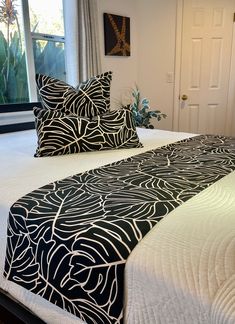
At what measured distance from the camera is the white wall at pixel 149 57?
11.9ft

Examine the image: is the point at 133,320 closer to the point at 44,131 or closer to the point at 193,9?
the point at 44,131

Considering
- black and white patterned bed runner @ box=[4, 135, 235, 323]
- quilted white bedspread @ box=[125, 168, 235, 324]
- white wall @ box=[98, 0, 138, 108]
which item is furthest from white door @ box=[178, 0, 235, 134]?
quilted white bedspread @ box=[125, 168, 235, 324]

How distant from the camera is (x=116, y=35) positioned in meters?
3.45

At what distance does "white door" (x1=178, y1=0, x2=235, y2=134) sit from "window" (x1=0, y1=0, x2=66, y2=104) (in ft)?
5.23

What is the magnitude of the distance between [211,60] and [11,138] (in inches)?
107

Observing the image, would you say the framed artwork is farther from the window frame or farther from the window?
the window frame

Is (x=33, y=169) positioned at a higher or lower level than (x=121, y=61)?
lower

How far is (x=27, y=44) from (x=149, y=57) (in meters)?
1.65

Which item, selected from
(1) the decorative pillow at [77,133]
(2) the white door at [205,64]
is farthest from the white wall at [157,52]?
(1) the decorative pillow at [77,133]

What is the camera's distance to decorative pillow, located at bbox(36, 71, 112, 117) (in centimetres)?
189

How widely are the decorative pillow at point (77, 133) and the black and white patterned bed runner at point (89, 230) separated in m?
0.44

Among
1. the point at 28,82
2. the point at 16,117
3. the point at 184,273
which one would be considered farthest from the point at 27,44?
the point at 184,273

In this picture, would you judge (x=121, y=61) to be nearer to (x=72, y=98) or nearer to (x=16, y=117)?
(x=16, y=117)

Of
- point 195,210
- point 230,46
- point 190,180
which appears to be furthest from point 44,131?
point 230,46
